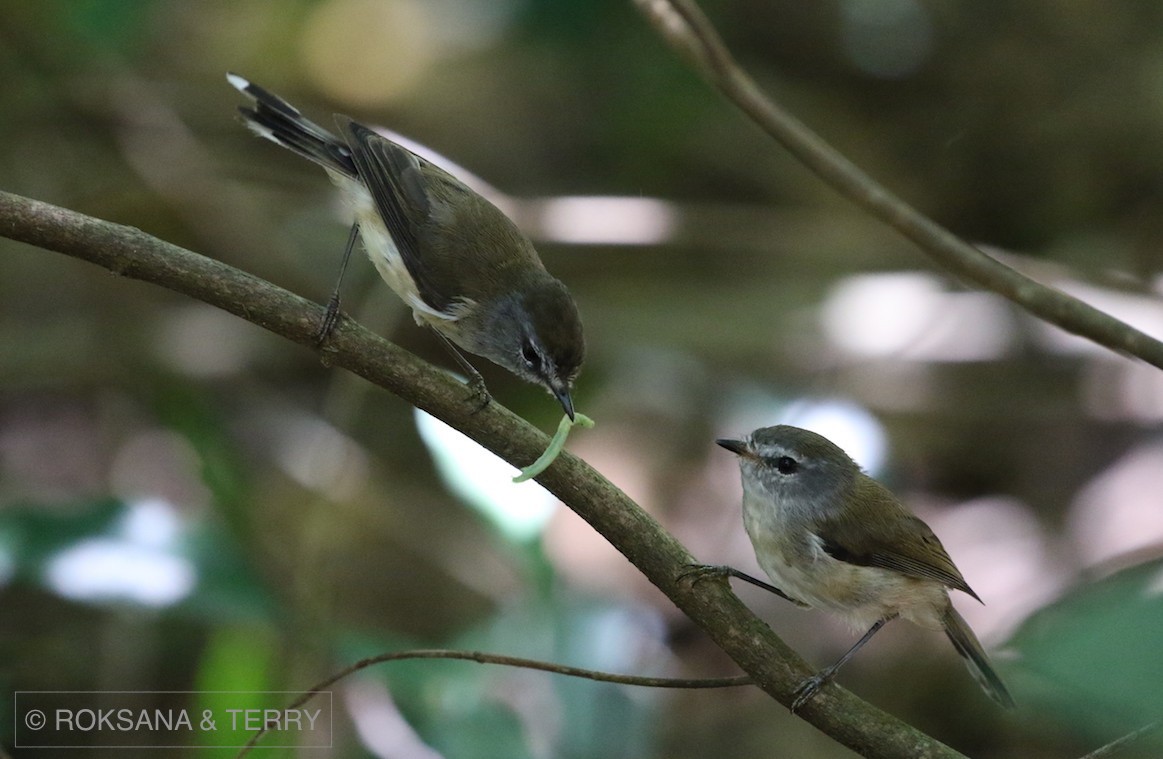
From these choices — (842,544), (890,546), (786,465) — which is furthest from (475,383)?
(890,546)

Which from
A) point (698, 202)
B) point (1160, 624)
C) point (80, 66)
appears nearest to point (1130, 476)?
point (698, 202)

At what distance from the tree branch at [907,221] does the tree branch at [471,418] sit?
A: 0.79 metres

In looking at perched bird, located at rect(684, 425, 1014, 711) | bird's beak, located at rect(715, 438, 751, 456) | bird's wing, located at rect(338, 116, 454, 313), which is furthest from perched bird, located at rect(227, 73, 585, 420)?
perched bird, located at rect(684, 425, 1014, 711)

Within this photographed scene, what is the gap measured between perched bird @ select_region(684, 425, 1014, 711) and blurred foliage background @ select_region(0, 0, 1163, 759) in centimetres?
47

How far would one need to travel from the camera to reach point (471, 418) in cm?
227

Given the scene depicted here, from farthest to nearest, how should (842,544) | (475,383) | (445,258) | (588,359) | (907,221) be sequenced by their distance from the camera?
(588,359), (445,258), (842,544), (475,383), (907,221)

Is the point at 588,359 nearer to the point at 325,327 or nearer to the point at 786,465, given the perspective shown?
the point at 786,465

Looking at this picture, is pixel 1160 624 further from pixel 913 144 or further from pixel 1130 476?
pixel 913 144

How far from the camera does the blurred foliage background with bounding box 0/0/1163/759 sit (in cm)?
384

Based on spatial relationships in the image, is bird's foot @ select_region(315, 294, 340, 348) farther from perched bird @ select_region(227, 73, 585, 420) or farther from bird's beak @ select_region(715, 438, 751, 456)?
bird's beak @ select_region(715, 438, 751, 456)

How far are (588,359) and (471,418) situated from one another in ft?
9.85

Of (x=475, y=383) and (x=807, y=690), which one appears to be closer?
(x=807, y=690)

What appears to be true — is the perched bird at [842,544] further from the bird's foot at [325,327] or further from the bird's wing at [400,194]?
the bird's foot at [325,327]

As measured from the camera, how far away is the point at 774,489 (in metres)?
3.30
